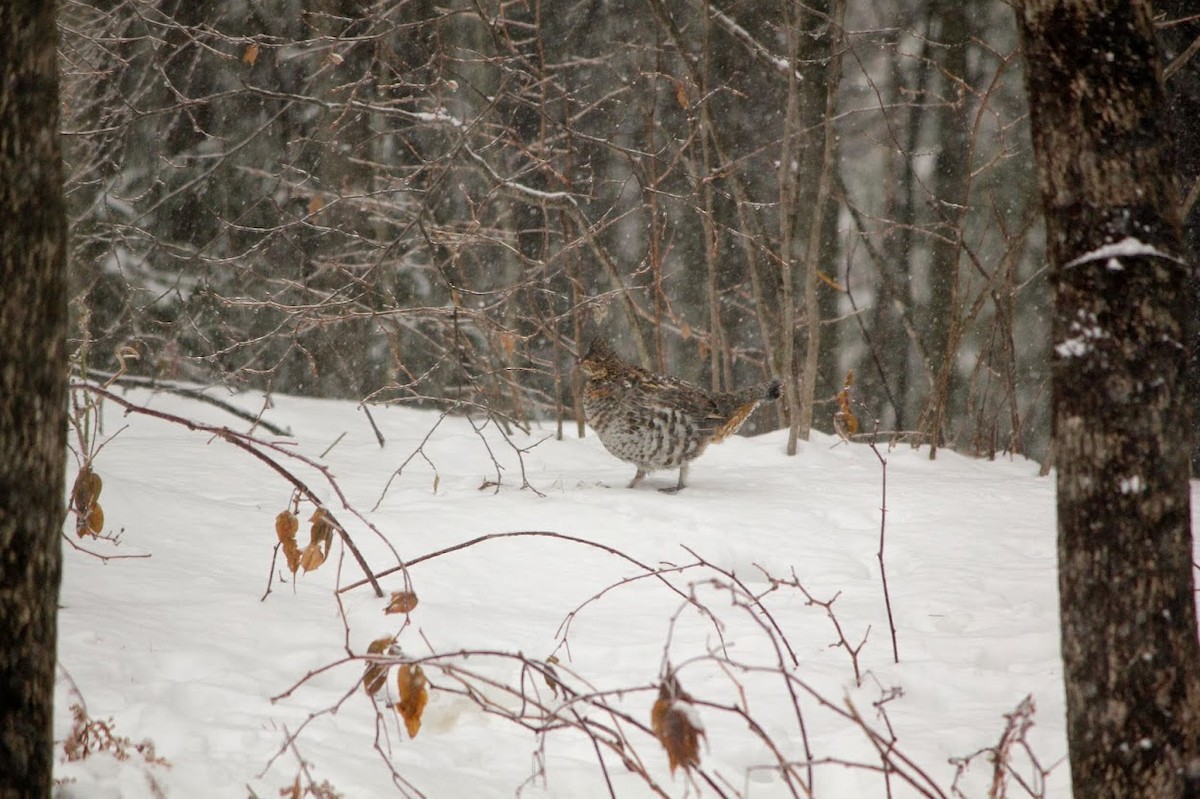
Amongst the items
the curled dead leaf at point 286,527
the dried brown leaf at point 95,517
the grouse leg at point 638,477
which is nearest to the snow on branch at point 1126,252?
the curled dead leaf at point 286,527

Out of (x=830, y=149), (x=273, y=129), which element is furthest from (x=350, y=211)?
(x=830, y=149)

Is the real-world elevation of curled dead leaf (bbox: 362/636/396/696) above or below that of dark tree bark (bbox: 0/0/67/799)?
below

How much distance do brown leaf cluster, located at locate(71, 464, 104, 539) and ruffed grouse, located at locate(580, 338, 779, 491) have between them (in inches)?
124

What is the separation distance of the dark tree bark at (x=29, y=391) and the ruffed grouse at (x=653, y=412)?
408 centimetres

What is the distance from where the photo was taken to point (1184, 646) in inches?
66.7

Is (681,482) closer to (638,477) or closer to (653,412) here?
(638,477)

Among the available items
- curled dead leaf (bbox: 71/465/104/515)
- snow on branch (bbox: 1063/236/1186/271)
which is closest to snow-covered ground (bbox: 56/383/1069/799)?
curled dead leaf (bbox: 71/465/104/515)

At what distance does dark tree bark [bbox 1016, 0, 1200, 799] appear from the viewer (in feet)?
5.52

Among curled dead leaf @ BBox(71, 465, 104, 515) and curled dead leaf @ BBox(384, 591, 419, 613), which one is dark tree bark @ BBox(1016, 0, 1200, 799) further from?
curled dead leaf @ BBox(71, 465, 104, 515)

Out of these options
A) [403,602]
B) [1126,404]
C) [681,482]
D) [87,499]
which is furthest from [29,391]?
[681,482]

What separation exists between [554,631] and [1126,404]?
6.68ft

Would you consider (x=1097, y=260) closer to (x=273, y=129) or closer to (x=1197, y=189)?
(x=1197, y=189)

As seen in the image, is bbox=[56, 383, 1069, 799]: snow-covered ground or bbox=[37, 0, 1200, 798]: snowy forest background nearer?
bbox=[56, 383, 1069, 799]: snow-covered ground

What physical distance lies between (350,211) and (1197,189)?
23.3 feet
